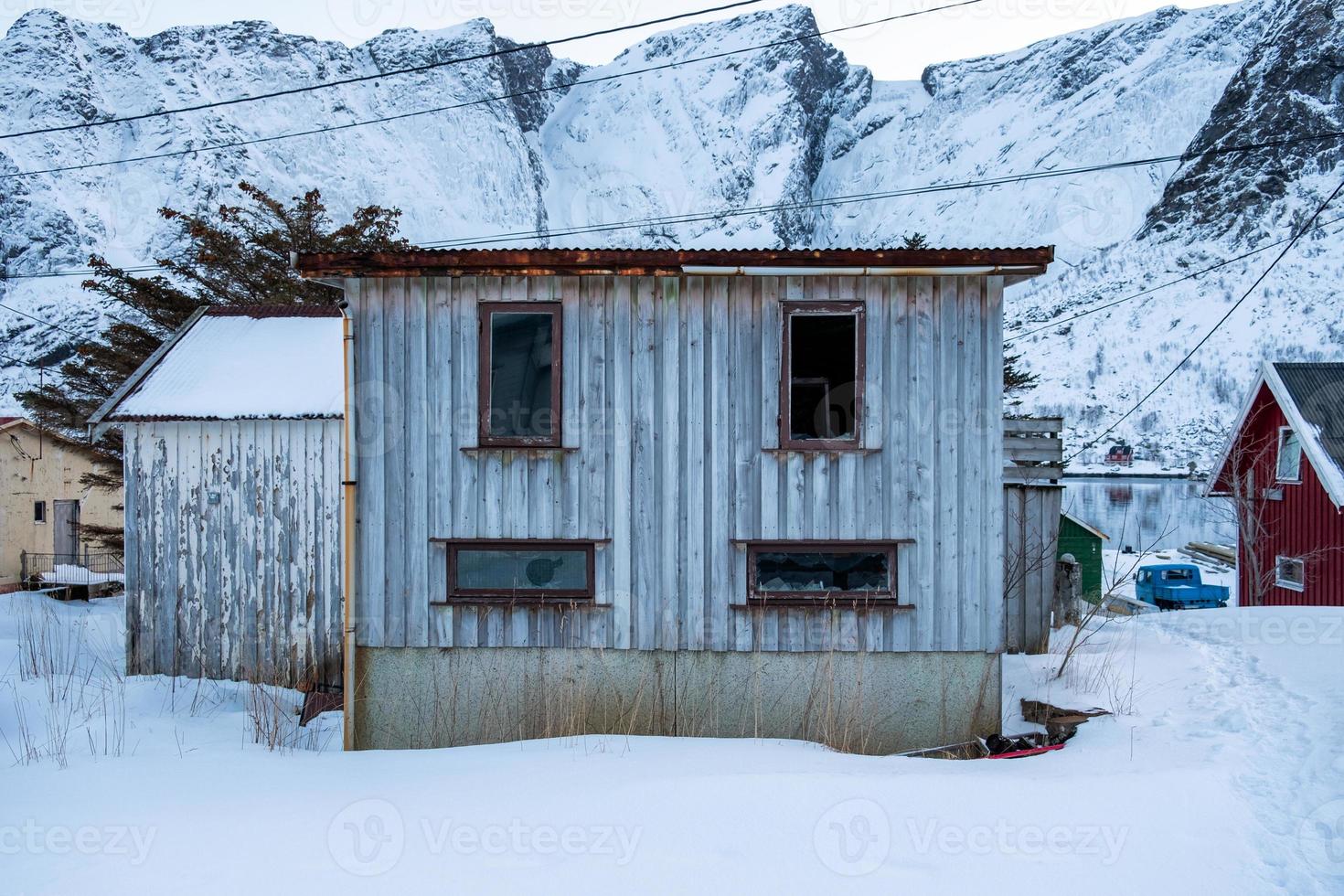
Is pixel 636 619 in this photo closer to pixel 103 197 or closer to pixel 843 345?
pixel 843 345

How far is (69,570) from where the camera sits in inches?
864

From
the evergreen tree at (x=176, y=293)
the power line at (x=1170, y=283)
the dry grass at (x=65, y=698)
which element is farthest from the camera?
the power line at (x=1170, y=283)

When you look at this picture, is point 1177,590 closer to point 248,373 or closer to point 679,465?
point 679,465

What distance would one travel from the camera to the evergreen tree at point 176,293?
20281mm

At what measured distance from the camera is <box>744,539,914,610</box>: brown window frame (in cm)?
720

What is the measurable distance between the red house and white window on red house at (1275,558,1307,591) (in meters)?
0.02

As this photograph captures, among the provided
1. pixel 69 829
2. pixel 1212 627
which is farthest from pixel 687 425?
pixel 1212 627

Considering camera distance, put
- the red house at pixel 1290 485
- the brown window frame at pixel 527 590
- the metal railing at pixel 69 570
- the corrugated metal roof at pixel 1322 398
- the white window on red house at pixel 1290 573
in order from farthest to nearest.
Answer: the metal railing at pixel 69 570 → the white window on red house at pixel 1290 573 → the red house at pixel 1290 485 → the corrugated metal roof at pixel 1322 398 → the brown window frame at pixel 527 590

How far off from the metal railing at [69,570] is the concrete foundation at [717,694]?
17.6m

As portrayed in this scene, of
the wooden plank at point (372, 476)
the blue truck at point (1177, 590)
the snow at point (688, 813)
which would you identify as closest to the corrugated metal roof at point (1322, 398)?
Result: the blue truck at point (1177, 590)

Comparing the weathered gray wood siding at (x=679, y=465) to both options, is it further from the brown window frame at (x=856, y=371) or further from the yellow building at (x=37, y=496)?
the yellow building at (x=37, y=496)

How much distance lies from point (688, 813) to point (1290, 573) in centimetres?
1998

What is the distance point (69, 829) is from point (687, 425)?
5122mm

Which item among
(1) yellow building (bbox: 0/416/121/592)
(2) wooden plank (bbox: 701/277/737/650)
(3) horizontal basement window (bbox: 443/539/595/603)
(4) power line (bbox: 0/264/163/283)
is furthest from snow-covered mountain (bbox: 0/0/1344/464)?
(2) wooden plank (bbox: 701/277/737/650)
